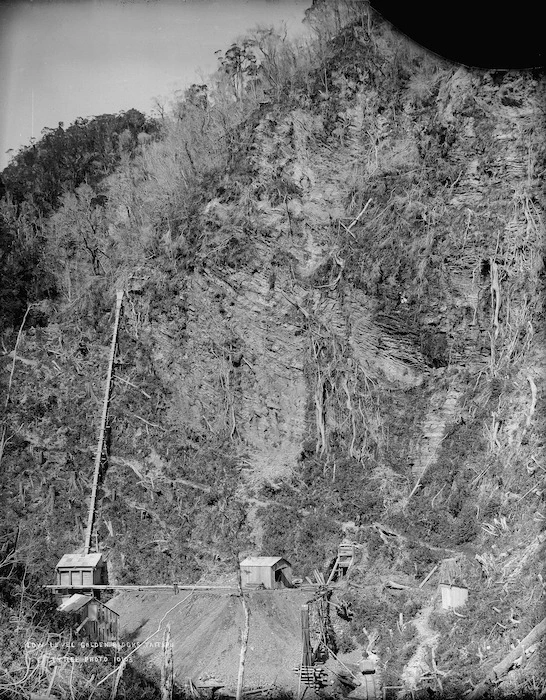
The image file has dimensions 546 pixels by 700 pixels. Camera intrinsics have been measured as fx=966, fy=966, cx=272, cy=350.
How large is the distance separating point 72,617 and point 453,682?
3.30 meters

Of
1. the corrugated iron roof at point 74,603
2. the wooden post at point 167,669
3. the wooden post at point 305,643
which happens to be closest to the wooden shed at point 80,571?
the corrugated iron roof at point 74,603

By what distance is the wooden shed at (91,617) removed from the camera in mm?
8266

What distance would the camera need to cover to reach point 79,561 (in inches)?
413

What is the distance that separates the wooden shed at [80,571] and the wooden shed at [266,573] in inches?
60.6

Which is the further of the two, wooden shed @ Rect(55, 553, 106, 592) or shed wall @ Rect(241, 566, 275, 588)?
shed wall @ Rect(241, 566, 275, 588)

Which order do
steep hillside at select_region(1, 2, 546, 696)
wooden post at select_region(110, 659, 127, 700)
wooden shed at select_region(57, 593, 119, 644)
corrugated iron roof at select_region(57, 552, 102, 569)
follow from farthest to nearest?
steep hillside at select_region(1, 2, 546, 696) → corrugated iron roof at select_region(57, 552, 102, 569) → wooden shed at select_region(57, 593, 119, 644) → wooden post at select_region(110, 659, 127, 700)

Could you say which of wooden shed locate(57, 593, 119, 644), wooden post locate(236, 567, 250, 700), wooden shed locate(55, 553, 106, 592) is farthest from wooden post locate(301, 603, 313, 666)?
wooden shed locate(55, 553, 106, 592)

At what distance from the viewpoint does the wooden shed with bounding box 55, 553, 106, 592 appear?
33.0ft

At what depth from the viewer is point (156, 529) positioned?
1161cm

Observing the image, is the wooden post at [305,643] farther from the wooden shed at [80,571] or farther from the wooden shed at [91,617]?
the wooden shed at [80,571]

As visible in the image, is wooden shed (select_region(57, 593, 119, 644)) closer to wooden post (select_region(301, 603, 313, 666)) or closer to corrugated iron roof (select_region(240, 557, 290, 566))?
wooden post (select_region(301, 603, 313, 666))

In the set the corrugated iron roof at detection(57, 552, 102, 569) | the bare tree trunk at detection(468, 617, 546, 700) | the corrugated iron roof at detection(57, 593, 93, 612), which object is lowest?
the bare tree trunk at detection(468, 617, 546, 700)

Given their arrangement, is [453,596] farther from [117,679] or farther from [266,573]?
[117,679]

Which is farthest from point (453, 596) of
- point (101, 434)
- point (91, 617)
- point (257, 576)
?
point (101, 434)
